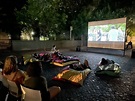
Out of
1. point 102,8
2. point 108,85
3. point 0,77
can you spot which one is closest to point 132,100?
point 108,85

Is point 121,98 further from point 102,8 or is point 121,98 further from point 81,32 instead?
point 102,8

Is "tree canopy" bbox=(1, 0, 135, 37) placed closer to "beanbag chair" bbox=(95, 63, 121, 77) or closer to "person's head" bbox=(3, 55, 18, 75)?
"beanbag chair" bbox=(95, 63, 121, 77)

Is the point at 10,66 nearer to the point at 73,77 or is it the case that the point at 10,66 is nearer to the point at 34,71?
the point at 34,71

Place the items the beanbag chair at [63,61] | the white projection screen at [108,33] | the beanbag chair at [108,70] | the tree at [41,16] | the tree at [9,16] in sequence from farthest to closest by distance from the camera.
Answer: the tree at [9,16] < the tree at [41,16] < the white projection screen at [108,33] < the beanbag chair at [63,61] < the beanbag chair at [108,70]

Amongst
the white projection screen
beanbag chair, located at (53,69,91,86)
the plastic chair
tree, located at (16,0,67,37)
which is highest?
tree, located at (16,0,67,37)

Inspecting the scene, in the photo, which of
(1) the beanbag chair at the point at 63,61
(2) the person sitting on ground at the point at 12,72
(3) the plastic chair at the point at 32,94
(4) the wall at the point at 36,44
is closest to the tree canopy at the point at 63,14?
(4) the wall at the point at 36,44

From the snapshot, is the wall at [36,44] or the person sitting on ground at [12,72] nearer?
the person sitting on ground at [12,72]

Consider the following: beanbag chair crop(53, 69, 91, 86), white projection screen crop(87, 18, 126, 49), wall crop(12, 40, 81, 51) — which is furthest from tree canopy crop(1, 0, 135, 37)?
beanbag chair crop(53, 69, 91, 86)

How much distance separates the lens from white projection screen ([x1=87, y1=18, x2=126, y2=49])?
37.8 feet

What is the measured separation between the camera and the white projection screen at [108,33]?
11516mm

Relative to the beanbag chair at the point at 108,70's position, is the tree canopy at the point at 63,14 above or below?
above

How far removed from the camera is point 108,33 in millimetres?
12484

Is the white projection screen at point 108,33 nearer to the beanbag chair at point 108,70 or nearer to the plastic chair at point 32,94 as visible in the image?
the beanbag chair at point 108,70

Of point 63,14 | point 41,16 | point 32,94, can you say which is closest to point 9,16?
point 41,16
